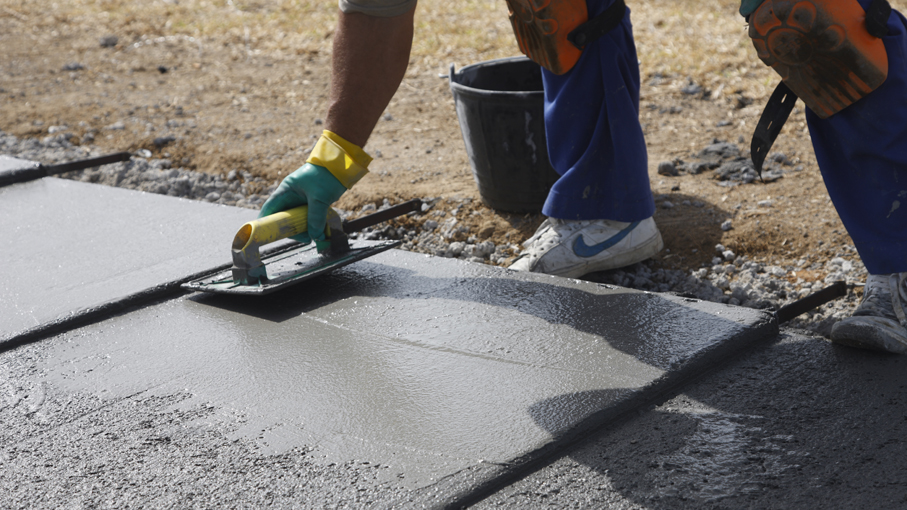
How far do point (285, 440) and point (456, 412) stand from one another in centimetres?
34

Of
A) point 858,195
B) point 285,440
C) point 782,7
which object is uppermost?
point 782,7

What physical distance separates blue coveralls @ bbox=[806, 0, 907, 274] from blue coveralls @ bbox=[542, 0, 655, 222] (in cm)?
62

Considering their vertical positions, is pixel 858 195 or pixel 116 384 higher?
pixel 858 195

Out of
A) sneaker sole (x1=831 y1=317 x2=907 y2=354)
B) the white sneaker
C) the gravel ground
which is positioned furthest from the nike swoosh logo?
sneaker sole (x1=831 y1=317 x2=907 y2=354)

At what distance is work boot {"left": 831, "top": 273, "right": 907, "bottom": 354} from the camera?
68.2 inches

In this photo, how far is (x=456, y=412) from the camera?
1592mm

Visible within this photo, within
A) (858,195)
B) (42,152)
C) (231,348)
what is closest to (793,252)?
(858,195)

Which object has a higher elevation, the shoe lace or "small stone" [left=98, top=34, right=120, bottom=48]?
"small stone" [left=98, top=34, right=120, bottom=48]

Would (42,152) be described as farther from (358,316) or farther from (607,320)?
(607,320)

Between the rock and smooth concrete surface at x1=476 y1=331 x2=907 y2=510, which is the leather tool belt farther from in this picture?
the rock

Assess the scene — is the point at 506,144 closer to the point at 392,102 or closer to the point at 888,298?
the point at 888,298

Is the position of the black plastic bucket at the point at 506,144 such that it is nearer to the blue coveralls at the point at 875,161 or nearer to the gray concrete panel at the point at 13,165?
the blue coveralls at the point at 875,161

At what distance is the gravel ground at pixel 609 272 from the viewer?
91.0 inches

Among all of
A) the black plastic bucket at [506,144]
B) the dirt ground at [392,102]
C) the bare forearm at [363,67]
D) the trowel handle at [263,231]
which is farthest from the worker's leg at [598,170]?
the trowel handle at [263,231]
